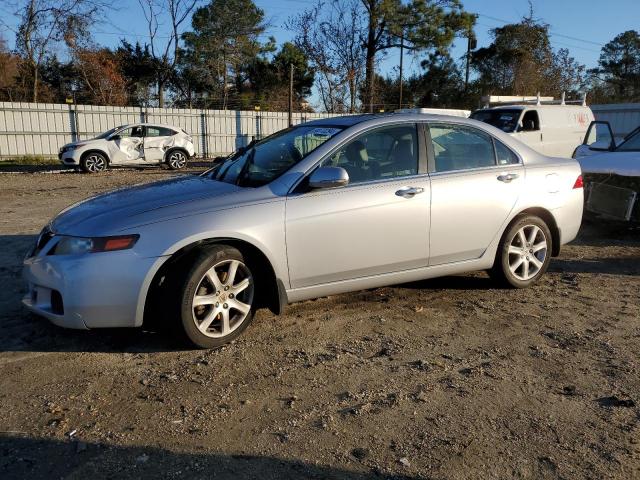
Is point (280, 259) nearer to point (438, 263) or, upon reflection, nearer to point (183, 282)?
point (183, 282)

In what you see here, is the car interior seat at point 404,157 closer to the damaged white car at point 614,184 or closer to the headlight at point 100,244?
the headlight at point 100,244

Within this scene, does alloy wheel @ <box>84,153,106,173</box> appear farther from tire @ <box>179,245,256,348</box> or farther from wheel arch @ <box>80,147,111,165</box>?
tire @ <box>179,245,256,348</box>

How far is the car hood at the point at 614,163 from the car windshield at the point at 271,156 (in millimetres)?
4566

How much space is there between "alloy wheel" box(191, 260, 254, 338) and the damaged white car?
5471 mm

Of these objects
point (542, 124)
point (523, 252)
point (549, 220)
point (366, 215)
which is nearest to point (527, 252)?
point (523, 252)

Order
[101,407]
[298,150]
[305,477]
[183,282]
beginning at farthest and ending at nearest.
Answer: [298,150] → [183,282] → [101,407] → [305,477]

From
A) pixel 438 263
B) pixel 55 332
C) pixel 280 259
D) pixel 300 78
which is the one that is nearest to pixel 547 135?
pixel 438 263

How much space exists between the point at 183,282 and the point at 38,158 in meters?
21.4

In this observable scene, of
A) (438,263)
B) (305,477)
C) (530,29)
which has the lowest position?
(305,477)

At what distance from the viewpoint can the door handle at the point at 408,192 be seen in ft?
14.8

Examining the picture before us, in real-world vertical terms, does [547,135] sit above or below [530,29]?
below

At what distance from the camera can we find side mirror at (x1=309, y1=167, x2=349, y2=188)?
4094mm

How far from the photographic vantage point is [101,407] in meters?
3.20

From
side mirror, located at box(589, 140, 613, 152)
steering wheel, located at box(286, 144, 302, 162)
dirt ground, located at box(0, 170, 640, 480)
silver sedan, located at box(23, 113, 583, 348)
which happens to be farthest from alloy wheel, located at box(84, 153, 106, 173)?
steering wheel, located at box(286, 144, 302, 162)
